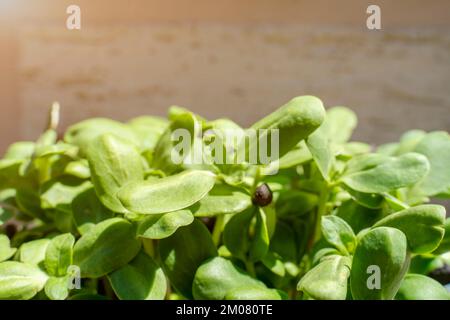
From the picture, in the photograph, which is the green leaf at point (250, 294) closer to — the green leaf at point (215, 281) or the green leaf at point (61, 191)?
the green leaf at point (215, 281)

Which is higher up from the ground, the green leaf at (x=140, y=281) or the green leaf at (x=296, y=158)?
the green leaf at (x=296, y=158)

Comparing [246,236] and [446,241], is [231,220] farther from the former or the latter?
[446,241]

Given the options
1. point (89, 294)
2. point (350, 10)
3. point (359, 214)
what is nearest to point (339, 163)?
point (359, 214)

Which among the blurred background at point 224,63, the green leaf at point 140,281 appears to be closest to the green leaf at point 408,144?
the green leaf at point 140,281

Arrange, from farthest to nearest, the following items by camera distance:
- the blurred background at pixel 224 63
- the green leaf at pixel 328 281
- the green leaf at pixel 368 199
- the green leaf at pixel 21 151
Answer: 1. the blurred background at pixel 224 63
2. the green leaf at pixel 21 151
3. the green leaf at pixel 368 199
4. the green leaf at pixel 328 281

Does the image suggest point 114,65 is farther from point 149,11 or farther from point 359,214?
point 359,214

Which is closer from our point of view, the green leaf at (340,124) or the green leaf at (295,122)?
the green leaf at (295,122)

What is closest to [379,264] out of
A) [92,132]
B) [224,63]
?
[92,132]
